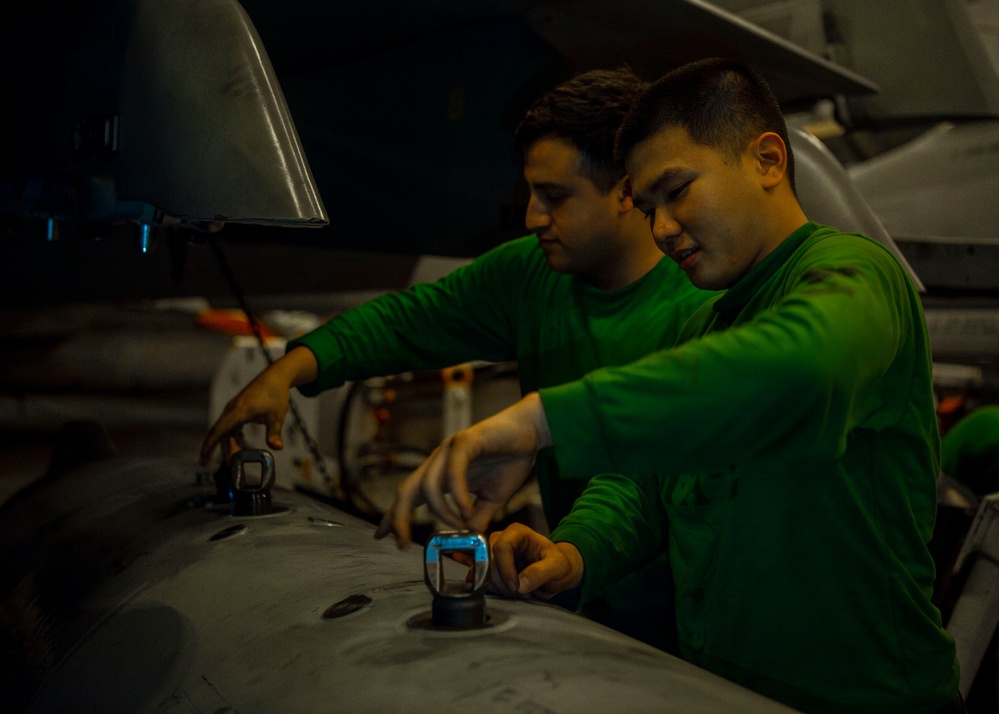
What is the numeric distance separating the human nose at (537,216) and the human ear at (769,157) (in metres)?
0.53

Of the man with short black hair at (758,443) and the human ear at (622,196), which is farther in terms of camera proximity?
the human ear at (622,196)

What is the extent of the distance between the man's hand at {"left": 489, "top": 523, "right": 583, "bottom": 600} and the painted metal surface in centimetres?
3

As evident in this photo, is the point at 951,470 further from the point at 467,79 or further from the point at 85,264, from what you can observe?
the point at 85,264

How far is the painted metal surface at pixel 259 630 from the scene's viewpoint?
0.72 m

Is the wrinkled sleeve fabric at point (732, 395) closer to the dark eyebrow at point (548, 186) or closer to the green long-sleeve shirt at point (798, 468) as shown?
the green long-sleeve shirt at point (798, 468)

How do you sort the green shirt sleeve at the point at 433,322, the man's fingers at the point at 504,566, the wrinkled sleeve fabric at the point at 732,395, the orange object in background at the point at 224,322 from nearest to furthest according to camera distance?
the wrinkled sleeve fabric at the point at 732,395 < the man's fingers at the point at 504,566 < the green shirt sleeve at the point at 433,322 < the orange object in background at the point at 224,322

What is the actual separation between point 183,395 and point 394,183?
414 centimetres

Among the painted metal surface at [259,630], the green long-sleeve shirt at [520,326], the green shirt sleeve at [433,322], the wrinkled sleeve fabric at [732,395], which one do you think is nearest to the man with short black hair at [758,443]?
the wrinkled sleeve fabric at [732,395]

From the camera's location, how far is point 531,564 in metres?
0.98

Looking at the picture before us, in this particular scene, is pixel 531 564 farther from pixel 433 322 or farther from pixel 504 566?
pixel 433 322

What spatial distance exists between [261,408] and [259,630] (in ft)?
1.80

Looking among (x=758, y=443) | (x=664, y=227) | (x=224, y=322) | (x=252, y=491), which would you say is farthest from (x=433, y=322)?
(x=224, y=322)

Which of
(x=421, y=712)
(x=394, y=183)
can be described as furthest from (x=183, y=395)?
(x=421, y=712)

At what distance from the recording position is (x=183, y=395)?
20.4 feet
